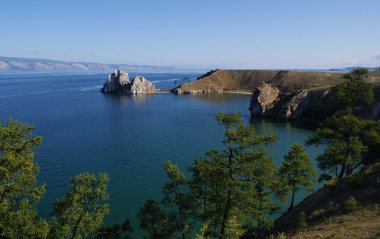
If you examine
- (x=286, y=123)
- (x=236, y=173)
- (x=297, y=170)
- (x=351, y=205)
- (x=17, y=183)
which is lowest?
(x=286, y=123)

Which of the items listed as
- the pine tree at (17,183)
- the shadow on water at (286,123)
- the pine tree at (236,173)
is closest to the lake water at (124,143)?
the shadow on water at (286,123)

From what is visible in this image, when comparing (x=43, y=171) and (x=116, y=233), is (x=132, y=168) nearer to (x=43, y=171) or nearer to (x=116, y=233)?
(x=43, y=171)

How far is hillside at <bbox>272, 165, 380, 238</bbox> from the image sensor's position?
2507 cm

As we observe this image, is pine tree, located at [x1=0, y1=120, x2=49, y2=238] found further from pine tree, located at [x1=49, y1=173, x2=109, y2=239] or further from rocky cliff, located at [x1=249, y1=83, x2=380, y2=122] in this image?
rocky cliff, located at [x1=249, y1=83, x2=380, y2=122]

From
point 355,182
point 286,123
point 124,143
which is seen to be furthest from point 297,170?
point 286,123

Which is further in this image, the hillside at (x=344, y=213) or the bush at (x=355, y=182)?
the bush at (x=355, y=182)

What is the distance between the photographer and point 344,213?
30.2 metres

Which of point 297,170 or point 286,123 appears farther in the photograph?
point 286,123

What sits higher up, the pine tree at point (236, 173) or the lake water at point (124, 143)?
the pine tree at point (236, 173)

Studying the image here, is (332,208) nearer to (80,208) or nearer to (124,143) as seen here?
(80,208)

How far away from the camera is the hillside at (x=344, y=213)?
25.1m

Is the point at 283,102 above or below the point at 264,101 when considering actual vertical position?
below

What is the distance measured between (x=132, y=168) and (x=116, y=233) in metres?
41.1

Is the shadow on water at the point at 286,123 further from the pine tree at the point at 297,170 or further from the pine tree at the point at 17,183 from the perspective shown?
the pine tree at the point at 17,183
